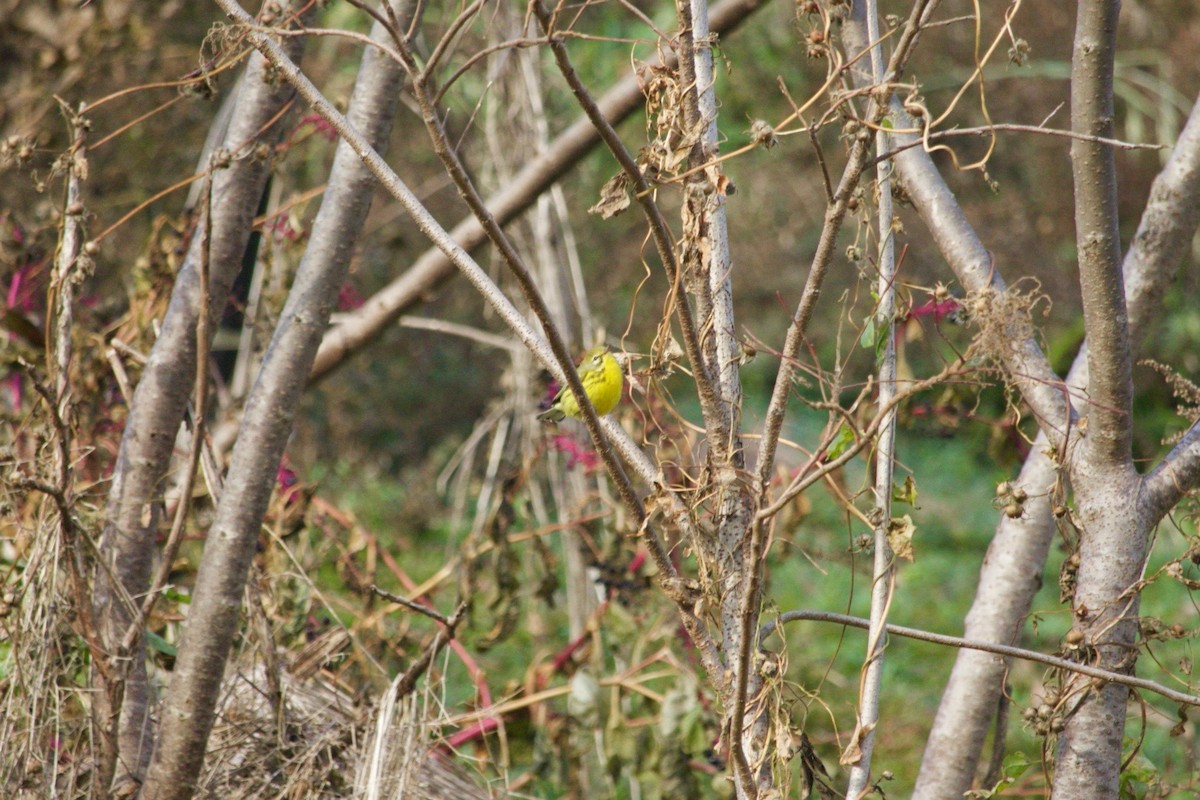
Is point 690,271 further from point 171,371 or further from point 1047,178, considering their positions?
point 1047,178

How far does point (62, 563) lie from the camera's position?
183cm

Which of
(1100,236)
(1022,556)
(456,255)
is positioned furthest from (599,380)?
(1100,236)

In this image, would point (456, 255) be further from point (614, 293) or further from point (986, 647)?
point (614, 293)

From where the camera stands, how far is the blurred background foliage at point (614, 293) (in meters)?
2.99

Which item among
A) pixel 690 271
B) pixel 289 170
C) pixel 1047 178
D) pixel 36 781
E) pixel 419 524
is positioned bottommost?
pixel 36 781

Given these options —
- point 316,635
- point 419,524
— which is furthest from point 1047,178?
point 316,635

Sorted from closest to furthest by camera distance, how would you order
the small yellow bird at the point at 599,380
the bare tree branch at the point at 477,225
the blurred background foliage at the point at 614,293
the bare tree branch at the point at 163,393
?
the bare tree branch at the point at 163,393
the small yellow bird at the point at 599,380
the bare tree branch at the point at 477,225
the blurred background foliage at the point at 614,293

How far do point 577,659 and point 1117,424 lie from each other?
1915 millimetres

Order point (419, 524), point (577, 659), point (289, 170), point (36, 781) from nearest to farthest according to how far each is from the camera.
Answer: point (36, 781)
point (577, 659)
point (289, 170)
point (419, 524)

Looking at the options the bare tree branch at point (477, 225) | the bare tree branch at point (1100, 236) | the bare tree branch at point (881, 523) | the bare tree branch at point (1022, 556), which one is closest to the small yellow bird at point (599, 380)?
the bare tree branch at point (477, 225)

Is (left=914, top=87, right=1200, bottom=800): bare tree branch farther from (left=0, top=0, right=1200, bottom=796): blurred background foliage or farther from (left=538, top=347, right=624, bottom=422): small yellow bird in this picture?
(left=538, top=347, right=624, bottom=422): small yellow bird

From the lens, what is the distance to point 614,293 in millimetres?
7195

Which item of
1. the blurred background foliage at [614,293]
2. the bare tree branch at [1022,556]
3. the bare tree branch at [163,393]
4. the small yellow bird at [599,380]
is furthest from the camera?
the blurred background foliage at [614,293]

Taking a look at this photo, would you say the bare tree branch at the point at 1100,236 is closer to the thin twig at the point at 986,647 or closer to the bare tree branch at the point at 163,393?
the thin twig at the point at 986,647
